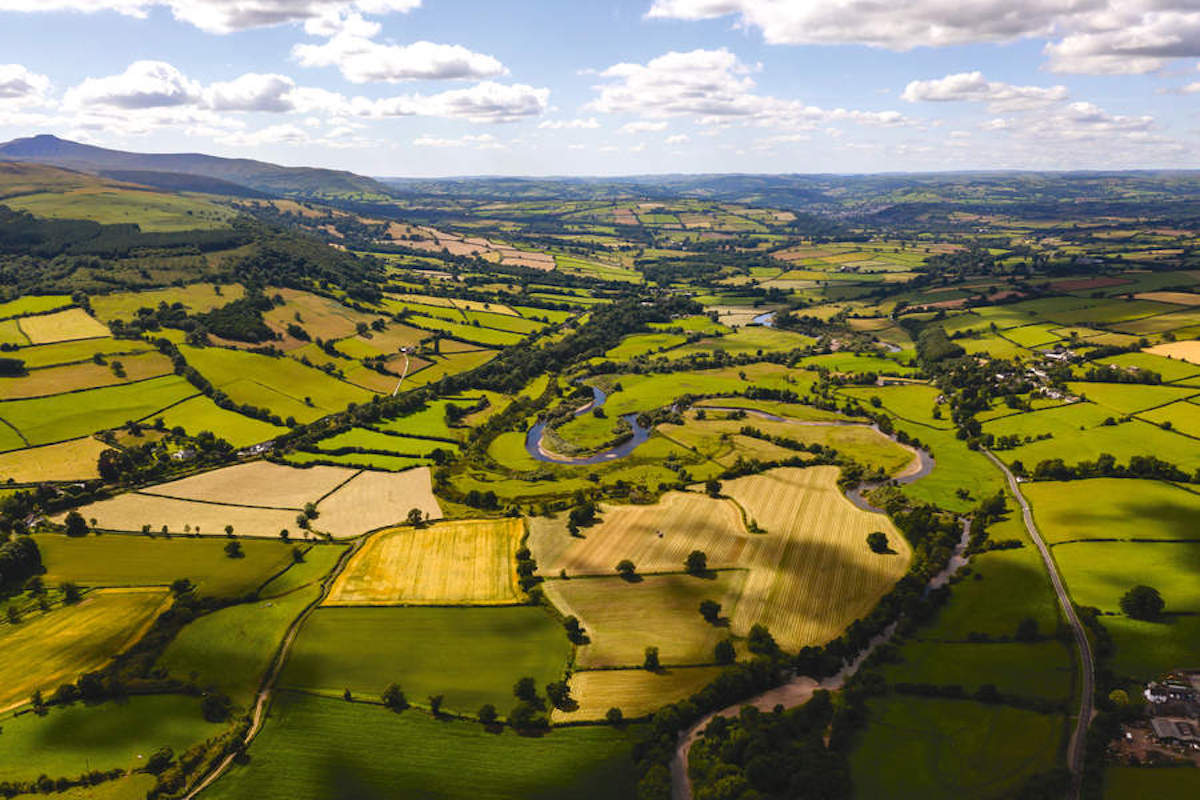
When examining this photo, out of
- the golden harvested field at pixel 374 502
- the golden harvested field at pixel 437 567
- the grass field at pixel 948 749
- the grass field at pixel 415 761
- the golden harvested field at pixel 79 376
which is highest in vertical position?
the golden harvested field at pixel 79 376

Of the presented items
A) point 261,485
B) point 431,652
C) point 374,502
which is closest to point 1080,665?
point 431,652

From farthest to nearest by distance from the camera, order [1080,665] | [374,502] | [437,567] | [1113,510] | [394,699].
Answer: [374,502] < [1113,510] < [437,567] < [1080,665] < [394,699]

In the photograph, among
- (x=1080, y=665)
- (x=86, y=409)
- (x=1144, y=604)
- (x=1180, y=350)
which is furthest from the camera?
(x=1180, y=350)

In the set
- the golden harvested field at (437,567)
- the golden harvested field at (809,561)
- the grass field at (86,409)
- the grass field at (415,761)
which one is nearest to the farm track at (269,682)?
the grass field at (415,761)

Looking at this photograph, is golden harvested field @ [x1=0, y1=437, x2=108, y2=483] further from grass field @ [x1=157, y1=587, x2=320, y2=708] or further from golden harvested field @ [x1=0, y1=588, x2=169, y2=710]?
grass field @ [x1=157, y1=587, x2=320, y2=708]

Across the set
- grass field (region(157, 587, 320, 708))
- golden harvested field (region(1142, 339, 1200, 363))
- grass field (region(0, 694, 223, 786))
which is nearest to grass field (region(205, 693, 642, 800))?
grass field (region(157, 587, 320, 708))

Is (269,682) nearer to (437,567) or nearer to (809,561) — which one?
(437,567)

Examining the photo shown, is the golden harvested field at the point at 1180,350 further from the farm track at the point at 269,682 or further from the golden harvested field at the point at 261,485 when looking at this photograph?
the farm track at the point at 269,682
